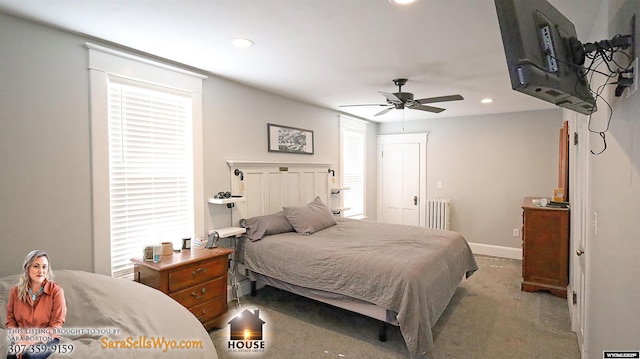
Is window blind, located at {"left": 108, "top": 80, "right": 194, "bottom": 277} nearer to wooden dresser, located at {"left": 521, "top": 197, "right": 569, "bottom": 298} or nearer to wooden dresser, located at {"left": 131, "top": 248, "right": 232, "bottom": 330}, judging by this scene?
wooden dresser, located at {"left": 131, "top": 248, "right": 232, "bottom": 330}

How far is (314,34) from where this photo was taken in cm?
234

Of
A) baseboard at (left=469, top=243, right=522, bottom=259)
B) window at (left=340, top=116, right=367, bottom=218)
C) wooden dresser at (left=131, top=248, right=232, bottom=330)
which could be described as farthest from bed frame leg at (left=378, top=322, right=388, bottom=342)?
baseboard at (left=469, top=243, right=522, bottom=259)

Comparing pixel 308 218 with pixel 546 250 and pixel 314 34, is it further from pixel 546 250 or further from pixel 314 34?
pixel 546 250

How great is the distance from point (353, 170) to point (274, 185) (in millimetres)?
2128

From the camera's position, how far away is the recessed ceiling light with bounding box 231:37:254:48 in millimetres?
2422

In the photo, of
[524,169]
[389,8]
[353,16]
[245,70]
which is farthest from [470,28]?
[524,169]

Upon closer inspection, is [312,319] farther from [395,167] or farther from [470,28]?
[395,167]

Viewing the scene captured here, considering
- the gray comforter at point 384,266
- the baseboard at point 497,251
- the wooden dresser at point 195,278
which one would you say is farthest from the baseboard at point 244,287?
the baseboard at point 497,251

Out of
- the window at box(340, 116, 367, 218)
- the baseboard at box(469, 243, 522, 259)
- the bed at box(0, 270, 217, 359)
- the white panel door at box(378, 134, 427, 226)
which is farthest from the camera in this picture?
Answer: the white panel door at box(378, 134, 427, 226)

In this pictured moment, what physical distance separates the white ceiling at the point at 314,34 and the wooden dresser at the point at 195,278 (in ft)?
5.69

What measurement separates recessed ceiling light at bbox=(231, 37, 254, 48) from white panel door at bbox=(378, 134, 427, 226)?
4.40 m

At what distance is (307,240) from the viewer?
134 inches

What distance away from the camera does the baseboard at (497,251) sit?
5.25 meters

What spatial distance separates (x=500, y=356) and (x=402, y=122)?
15.0 ft
